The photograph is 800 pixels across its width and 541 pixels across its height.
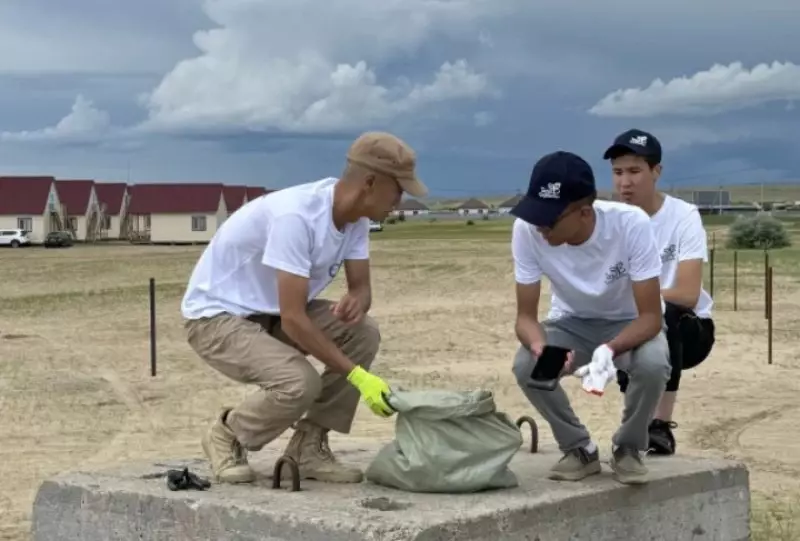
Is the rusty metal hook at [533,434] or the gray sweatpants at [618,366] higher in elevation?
the gray sweatpants at [618,366]

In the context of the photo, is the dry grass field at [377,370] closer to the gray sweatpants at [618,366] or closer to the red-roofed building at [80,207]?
the gray sweatpants at [618,366]

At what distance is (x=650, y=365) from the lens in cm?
438

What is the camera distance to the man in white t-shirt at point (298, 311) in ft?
13.9

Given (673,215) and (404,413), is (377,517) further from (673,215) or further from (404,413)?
(673,215)

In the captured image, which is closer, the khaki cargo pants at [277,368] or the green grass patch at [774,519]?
the khaki cargo pants at [277,368]

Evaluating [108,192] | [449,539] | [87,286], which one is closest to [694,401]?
[449,539]

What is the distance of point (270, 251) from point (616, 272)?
1.34m

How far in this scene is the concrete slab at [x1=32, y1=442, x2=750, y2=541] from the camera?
387cm

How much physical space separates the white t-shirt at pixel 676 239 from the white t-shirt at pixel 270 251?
1705 mm

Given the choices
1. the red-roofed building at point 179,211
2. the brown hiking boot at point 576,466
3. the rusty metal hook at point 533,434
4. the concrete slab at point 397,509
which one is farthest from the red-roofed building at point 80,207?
the brown hiking boot at point 576,466

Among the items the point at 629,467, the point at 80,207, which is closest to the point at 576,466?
the point at 629,467

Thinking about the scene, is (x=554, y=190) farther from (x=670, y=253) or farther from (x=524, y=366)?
(x=670, y=253)

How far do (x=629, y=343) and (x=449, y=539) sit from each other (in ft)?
3.56

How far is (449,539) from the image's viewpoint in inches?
149
